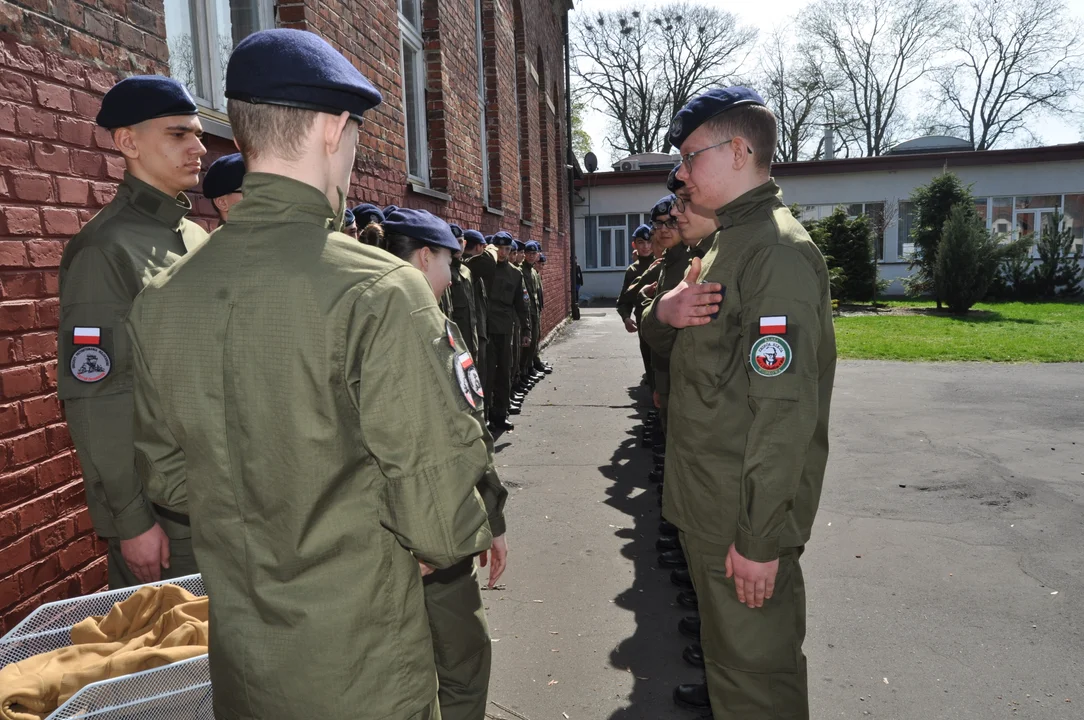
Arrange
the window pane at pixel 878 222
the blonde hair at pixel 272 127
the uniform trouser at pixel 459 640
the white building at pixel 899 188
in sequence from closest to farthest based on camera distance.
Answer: the blonde hair at pixel 272 127 → the uniform trouser at pixel 459 640 → the white building at pixel 899 188 → the window pane at pixel 878 222

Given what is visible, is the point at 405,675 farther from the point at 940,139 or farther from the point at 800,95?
the point at 800,95

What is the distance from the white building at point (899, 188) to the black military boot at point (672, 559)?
24580 mm

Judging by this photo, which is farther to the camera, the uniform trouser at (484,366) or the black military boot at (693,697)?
the uniform trouser at (484,366)

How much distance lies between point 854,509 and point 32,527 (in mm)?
4763

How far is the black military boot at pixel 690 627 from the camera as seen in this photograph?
353 centimetres

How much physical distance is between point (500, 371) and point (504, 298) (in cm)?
91

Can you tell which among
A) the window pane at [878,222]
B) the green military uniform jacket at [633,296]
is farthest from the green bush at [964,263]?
the green military uniform jacket at [633,296]

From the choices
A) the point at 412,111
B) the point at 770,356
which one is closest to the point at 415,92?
the point at 412,111

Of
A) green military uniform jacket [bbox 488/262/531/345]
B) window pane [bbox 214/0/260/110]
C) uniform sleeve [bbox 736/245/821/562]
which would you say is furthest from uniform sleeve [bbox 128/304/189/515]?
green military uniform jacket [bbox 488/262/531/345]

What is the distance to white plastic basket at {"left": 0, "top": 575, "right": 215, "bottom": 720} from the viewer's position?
5.45 feet

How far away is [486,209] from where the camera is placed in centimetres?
1022

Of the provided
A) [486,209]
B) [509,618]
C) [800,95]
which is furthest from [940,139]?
[509,618]

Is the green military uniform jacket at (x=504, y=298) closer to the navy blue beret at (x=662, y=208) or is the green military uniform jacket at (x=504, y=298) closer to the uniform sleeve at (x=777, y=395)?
the navy blue beret at (x=662, y=208)

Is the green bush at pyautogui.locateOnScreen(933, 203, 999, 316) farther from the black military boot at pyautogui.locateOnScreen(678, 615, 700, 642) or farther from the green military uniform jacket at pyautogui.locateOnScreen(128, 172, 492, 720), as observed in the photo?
the green military uniform jacket at pyautogui.locateOnScreen(128, 172, 492, 720)
